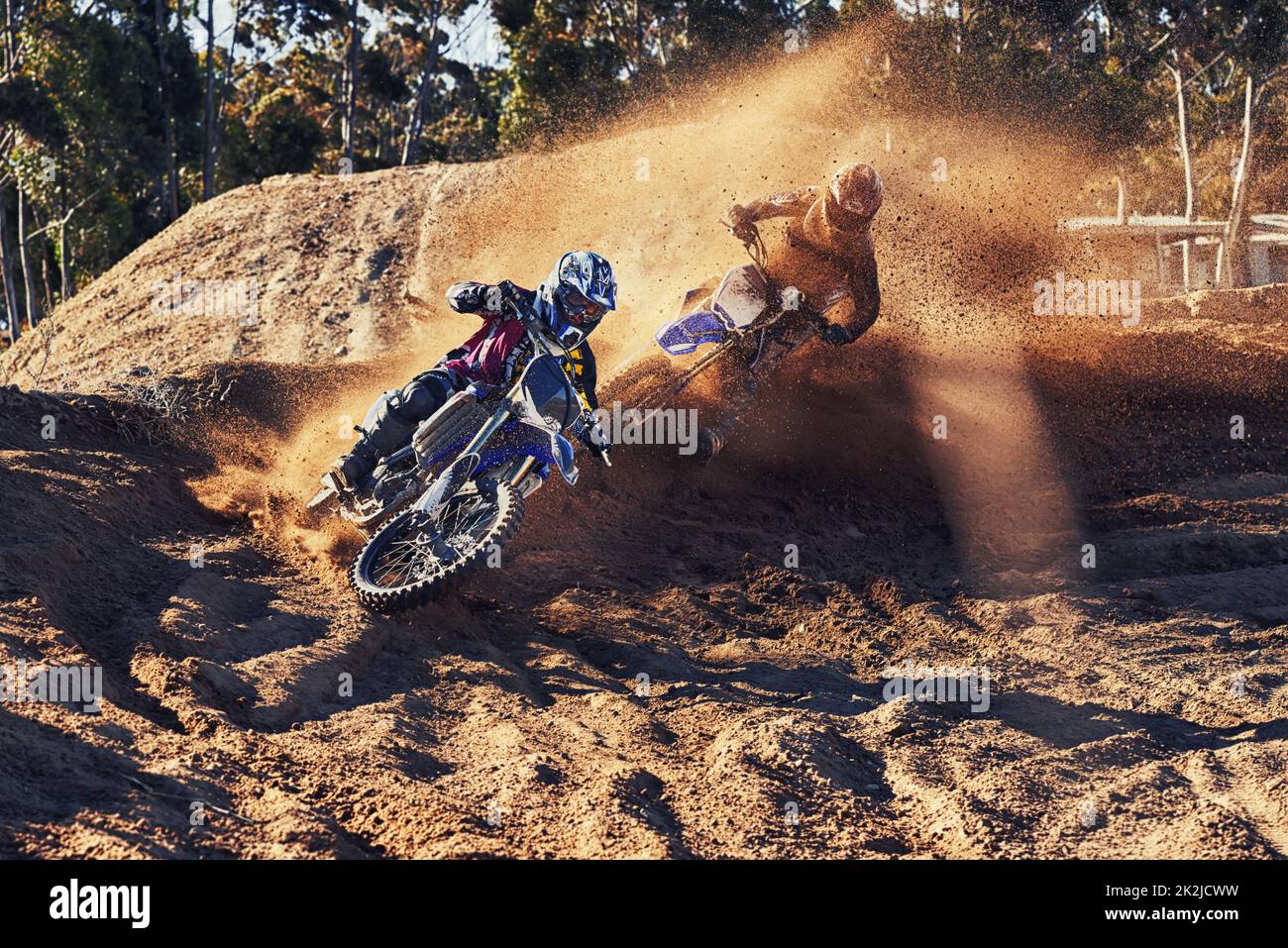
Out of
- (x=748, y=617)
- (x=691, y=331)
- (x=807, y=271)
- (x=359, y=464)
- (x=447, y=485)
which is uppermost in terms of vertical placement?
(x=807, y=271)

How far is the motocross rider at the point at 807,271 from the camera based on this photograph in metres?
10.5

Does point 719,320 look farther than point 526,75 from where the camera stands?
No

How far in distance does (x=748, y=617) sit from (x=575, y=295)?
244cm

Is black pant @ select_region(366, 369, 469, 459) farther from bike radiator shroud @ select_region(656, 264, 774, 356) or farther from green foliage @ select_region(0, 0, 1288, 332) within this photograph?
green foliage @ select_region(0, 0, 1288, 332)

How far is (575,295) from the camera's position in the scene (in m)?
7.90

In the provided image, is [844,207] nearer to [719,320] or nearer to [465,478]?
[719,320]

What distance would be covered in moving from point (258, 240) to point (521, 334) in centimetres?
1270

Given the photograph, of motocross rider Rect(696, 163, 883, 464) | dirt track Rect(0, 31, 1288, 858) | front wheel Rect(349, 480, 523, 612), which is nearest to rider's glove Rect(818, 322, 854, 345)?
motocross rider Rect(696, 163, 883, 464)

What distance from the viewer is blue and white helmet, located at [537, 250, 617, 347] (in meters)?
7.89

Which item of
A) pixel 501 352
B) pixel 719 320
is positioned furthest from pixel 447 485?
pixel 719 320

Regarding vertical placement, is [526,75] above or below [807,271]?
above

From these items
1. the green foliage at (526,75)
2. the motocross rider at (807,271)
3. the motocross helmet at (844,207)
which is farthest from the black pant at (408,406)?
the green foliage at (526,75)

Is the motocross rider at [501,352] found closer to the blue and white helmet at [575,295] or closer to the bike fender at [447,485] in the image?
the blue and white helmet at [575,295]
